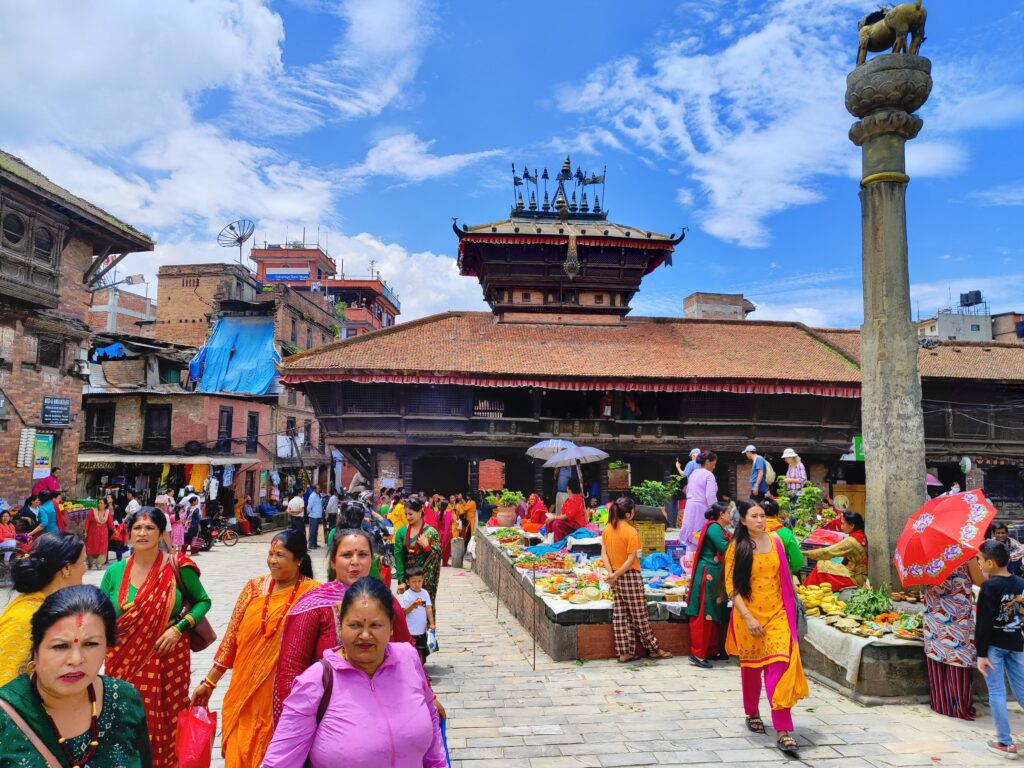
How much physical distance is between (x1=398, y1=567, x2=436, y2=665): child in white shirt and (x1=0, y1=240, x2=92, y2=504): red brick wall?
1689 cm

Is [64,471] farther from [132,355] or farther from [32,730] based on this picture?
[32,730]

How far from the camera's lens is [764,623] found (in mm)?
4961

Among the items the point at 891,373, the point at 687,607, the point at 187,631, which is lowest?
the point at 687,607

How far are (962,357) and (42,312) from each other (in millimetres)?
30710

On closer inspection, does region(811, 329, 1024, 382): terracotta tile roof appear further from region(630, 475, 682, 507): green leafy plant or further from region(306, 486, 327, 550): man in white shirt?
region(306, 486, 327, 550): man in white shirt

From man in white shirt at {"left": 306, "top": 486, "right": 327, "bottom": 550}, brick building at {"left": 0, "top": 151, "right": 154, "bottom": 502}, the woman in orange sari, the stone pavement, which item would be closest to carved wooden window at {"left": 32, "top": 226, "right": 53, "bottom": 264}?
brick building at {"left": 0, "top": 151, "right": 154, "bottom": 502}

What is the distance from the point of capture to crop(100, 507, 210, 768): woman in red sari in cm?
374

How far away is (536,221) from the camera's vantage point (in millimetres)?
27875

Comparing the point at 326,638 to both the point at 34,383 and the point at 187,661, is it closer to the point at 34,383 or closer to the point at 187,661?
the point at 187,661

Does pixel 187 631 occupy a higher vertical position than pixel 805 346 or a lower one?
lower

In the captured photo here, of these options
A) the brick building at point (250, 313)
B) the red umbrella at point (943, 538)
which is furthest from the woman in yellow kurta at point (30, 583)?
the brick building at point (250, 313)

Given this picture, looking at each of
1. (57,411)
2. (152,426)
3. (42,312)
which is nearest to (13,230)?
(42,312)

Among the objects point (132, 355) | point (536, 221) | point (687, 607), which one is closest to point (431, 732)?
point (687, 607)

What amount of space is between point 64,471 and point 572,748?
66.2ft
